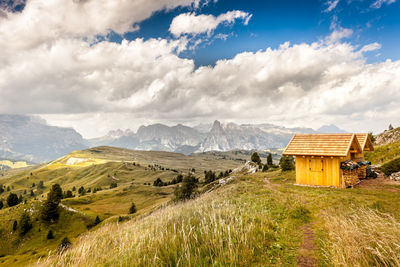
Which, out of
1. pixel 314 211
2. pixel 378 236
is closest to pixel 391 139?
pixel 314 211

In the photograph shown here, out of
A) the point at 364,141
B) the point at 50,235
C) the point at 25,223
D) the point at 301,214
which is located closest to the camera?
the point at 301,214

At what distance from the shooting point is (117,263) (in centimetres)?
638

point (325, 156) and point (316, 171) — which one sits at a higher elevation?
point (325, 156)

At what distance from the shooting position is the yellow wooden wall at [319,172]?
26.1m

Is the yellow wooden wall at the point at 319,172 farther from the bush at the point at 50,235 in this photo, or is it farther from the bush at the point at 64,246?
the bush at the point at 50,235

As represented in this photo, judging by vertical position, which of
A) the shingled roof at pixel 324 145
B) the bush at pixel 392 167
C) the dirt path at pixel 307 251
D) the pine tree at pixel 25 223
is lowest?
the pine tree at pixel 25 223

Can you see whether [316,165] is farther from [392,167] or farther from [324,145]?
[392,167]

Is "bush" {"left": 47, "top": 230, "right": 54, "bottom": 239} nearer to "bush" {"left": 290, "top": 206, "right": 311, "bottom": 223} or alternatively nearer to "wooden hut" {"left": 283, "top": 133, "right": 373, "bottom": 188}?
"wooden hut" {"left": 283, "top": 133, "right": 373, "bottom": 188}

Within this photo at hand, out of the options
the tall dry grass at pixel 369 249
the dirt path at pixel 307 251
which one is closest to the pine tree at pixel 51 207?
the dirt path at pixel 307 251

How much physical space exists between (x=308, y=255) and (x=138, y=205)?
124856mm

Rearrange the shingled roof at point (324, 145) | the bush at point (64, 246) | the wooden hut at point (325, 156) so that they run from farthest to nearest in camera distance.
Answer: the shingled roof at point (324, 145)
the wooden hut at point (325, 156)
the bush at point (64, 246)

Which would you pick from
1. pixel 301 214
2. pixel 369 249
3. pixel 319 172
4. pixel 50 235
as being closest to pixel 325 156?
pixel 319 172

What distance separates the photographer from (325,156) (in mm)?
26938

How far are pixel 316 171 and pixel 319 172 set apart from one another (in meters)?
0.40
